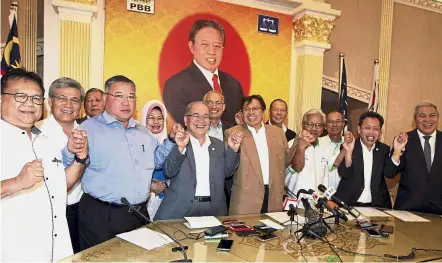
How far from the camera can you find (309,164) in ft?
11.6

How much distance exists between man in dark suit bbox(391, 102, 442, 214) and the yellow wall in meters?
2.27

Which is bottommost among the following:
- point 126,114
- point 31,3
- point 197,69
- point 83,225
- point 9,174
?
point 83,225

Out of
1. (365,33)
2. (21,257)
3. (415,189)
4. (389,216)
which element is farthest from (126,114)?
(365,33)

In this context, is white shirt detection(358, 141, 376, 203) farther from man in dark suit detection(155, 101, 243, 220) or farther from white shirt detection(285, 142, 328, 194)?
man in dark suit detection(155, 101, 243, 220)

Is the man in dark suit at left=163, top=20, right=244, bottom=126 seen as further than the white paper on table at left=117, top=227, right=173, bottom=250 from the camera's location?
Yes

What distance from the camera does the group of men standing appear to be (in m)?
1.91

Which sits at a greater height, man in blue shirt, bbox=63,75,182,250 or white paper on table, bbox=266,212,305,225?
man in blue shirt, bbox=63,75,182,250

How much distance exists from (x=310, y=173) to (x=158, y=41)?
2.72 m

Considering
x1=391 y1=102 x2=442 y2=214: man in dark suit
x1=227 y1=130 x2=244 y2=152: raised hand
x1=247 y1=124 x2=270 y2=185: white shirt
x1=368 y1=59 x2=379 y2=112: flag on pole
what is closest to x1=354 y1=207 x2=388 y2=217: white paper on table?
x1=391 y1=102 x2=442 y2=214: man in dark suit

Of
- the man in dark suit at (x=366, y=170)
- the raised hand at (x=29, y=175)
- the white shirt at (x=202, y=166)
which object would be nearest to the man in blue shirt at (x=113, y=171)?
the white shirt at (x=202, y=166)

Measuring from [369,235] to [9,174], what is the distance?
2.32m

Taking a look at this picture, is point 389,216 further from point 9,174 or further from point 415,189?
point 9,174

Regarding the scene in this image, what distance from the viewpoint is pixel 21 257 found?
182 centimetres

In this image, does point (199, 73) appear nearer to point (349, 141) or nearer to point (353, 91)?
point (349, 141)
